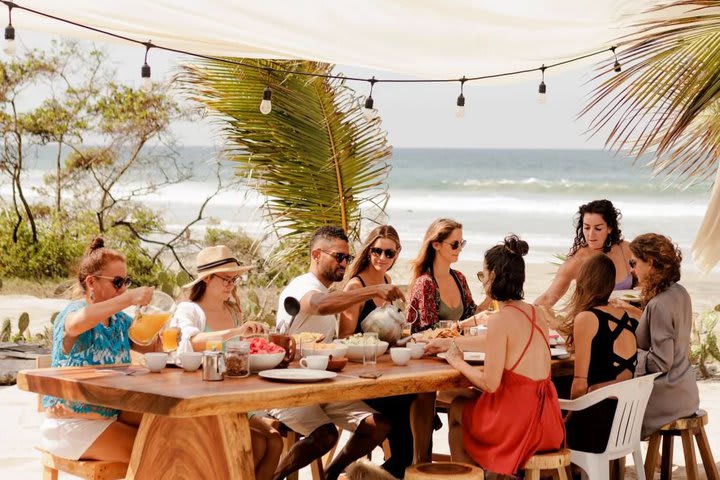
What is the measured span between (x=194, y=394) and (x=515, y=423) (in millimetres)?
1349

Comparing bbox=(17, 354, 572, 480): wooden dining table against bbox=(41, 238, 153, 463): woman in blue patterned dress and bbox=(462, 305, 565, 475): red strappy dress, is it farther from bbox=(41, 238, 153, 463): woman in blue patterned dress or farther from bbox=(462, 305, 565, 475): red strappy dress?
bbox=(462, 305, 565, 475): red strappy dress

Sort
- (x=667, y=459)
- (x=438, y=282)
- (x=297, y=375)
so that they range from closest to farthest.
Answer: (x=297, y=375)
(x=667, y=459)
(x=438, y=282)

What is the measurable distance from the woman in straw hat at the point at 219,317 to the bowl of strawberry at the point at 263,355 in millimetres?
120

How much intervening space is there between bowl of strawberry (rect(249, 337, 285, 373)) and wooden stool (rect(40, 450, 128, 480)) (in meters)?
0.60

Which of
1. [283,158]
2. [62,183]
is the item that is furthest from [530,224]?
[283,158]

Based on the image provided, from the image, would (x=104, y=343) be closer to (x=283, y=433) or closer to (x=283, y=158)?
(x=283, y=433)

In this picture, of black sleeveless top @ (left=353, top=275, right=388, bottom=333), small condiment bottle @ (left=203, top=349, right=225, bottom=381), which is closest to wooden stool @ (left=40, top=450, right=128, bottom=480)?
small condiment bottle @ (left=203, top=349, right=225, bottom=381)

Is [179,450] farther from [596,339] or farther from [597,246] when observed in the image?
[597,246]

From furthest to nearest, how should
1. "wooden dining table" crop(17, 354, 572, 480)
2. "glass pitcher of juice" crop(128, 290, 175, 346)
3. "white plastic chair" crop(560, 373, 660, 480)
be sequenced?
"white plastic chair" crop(560, 373, 660, 480) → "glass pitcher of juice" crop(128, 290, 175, 346) → "wooden dining table" crop(17, 354, 572, 480)

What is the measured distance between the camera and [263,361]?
385 cm

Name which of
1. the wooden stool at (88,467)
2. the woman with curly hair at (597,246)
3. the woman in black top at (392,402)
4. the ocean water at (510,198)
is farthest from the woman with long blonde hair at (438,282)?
the ocean water at (510,198)

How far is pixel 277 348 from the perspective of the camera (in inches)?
155

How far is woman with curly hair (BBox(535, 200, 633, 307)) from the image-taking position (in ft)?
18.0

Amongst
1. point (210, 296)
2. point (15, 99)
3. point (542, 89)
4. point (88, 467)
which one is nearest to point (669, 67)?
point (542, 89)
